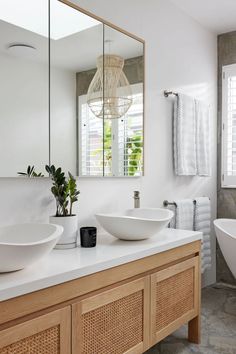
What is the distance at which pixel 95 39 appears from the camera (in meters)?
2.33

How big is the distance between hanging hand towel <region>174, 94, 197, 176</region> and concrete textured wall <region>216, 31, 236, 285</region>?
71 cm

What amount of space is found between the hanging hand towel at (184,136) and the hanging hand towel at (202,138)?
2.8 inches

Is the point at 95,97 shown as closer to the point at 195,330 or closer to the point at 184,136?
the point at 184,136

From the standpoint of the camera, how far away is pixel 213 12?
10.6 feet

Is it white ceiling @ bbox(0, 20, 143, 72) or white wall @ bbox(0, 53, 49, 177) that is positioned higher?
white ceiling @ bbox(0, 20, 143, 72)

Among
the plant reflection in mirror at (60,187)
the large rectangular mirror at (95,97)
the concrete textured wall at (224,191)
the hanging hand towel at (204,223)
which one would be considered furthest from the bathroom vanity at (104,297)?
the concrete textured wall at (224,191)

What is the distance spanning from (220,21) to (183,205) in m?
1.88

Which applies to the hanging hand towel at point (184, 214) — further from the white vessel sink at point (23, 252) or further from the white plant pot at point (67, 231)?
the white vessel sink at point (23, 252)

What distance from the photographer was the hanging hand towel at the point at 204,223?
3.17 m

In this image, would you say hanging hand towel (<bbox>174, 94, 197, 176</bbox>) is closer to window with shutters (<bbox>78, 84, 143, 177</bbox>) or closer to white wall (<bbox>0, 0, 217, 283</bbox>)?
white wall (<bbox>0, 0, 217, 283</bbox>)

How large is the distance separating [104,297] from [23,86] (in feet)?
3.93

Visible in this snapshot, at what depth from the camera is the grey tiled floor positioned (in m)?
2.36

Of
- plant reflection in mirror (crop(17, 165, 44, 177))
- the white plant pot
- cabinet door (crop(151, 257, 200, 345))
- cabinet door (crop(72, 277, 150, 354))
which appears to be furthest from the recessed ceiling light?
cabinet door (crop(151, 257, 200, 345))

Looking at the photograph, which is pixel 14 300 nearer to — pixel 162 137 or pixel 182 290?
pixel 182 290
